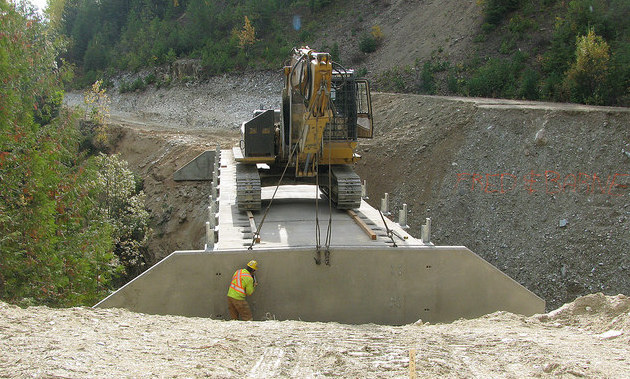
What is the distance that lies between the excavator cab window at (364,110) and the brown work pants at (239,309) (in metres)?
4.96

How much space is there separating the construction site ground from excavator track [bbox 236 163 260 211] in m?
4.36

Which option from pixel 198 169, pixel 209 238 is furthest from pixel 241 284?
pixel 198 169

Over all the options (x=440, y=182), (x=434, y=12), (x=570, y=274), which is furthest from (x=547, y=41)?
(x=570, y=274)

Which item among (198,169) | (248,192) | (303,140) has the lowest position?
(198,169)

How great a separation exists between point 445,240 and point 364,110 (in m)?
6.39

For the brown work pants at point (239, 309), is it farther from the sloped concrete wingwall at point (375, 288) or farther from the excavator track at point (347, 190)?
the excavator track at point (347, 190)

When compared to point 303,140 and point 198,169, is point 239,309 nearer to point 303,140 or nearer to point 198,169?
point 303,140

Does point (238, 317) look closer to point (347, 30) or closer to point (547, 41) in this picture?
point (547, 41)

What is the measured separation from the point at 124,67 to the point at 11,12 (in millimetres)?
37829

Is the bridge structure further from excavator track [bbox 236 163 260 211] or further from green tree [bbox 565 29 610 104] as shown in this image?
green tree [bbox 565 29 610 104]

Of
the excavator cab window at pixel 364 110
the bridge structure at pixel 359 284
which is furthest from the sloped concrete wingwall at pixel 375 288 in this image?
the excavator cab window at pixel 364 110

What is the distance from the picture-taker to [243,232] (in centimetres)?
1116

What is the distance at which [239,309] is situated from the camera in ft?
30.8

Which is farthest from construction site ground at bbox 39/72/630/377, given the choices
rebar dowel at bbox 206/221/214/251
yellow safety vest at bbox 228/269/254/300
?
rebar dowel at bbox 206/221/214/251
